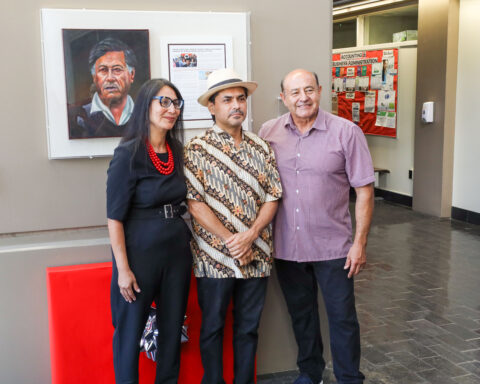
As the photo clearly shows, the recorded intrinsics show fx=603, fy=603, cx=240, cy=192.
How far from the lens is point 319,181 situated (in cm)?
346

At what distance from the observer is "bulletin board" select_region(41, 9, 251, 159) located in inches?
136

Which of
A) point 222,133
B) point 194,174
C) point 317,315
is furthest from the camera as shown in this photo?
point 317,315

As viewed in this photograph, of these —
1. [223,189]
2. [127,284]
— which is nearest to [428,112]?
[223,189]

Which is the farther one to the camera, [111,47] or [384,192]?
[384,192]

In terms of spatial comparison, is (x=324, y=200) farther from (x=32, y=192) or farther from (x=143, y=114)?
(x=32, y=192)

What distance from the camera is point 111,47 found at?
3.54 metres

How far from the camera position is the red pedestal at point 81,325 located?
11.2ft

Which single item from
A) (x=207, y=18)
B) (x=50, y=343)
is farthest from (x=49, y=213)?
(x=207, y=18)

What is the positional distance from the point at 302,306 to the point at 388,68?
7407 mm

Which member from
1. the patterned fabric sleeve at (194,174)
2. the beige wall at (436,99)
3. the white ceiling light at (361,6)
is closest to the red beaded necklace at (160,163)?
the patterned fabric sleeve at (194,174)

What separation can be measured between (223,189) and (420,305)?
118 inches

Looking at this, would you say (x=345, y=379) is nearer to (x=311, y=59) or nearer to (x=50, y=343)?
(x=50, y=343)

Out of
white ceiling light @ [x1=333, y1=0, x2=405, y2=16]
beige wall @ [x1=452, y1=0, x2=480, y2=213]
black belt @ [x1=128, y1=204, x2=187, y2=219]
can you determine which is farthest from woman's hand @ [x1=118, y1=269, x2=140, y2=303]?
white ceiling light @ [x1=333, y1=0, x2=405, y2=16]

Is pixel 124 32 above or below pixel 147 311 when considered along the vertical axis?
above
